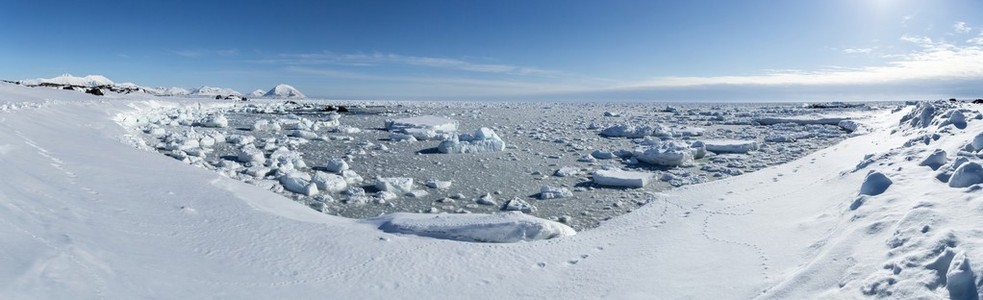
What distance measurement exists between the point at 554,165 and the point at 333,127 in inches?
404

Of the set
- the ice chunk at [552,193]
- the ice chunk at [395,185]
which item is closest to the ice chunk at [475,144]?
the ice chunk at [395,185]

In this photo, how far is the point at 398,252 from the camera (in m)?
3.74

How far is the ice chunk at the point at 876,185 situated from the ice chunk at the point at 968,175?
578 mm

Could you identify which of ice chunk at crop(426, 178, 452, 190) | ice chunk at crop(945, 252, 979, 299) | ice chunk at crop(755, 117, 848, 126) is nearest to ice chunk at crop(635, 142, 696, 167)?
ice chunk at crop(426, 178, 452, 190)

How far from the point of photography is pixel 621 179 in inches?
279

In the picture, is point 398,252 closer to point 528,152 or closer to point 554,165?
point 554,165

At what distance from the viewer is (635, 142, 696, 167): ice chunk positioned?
891cm

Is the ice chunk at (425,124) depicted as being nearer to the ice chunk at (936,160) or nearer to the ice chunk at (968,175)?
the ice chunk at (936,160)

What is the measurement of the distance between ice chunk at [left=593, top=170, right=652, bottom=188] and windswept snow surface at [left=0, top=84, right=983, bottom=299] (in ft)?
4.96

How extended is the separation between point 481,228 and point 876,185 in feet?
9.98

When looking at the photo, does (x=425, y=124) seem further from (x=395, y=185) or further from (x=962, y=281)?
(x=962, y=281)

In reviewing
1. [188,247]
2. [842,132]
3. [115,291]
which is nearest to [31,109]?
[188,247]

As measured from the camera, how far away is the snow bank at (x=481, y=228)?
4211 millimetres

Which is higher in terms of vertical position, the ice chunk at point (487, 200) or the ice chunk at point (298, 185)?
the ice chunk at point (298, 185)
